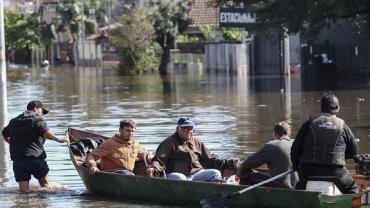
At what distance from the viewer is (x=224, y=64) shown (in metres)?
62.1

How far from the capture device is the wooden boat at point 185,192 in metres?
11.4

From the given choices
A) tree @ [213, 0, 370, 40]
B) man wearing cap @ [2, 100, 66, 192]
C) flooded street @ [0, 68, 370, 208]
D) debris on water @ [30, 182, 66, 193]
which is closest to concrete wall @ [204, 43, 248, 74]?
flooded street @ [0, 68, 370, 208]

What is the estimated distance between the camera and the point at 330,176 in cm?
1153

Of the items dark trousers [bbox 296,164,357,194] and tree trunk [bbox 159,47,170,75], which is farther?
tree trunk [bbox 159,47,170,75]

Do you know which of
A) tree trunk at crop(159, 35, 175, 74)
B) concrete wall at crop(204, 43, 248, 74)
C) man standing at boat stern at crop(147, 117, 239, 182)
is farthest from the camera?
tree trunk at crop(159, 35, 175, 74)

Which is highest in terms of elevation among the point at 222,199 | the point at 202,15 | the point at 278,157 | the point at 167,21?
the point at 202,15

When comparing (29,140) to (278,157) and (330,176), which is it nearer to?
(278,157)

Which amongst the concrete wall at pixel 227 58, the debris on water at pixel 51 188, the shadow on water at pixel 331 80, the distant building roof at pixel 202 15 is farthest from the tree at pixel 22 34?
the debris on water at pixel 51 188

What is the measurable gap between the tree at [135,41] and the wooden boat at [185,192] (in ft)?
167

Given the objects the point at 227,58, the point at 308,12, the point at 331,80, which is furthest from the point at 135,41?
the point at 308,12

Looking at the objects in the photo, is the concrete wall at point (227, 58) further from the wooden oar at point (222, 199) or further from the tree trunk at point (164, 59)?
the wooden oar at point (222, 199)

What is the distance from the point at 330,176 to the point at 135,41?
181 feet

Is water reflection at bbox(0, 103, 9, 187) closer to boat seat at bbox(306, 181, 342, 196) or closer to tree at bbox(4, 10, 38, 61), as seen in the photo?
boat seat at bbox(306, 181, 342, 196)

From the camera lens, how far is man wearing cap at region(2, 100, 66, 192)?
573 inches
